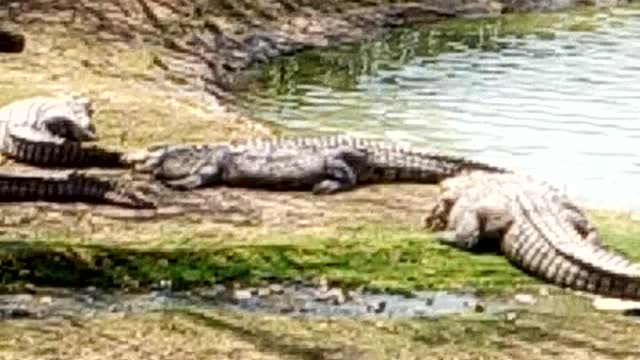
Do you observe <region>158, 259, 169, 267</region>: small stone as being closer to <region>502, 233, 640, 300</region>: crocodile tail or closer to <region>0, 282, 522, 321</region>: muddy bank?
<region>0, 282, 522, 321</region>: muddy bank

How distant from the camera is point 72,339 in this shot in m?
5.52

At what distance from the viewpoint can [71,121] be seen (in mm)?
9844

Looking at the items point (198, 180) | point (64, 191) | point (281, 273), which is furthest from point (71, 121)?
point (281, 273)

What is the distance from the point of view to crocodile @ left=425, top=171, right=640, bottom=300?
21.7 ft

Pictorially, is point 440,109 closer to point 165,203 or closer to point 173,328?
point 165,203

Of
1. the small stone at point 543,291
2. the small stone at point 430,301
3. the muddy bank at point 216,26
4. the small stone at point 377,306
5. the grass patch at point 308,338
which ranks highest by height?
the grass patch at point 308,338

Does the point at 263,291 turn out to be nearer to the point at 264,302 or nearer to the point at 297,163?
the point at 264,302

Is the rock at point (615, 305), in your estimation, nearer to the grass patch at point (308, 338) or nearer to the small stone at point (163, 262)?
the grass patch at point (308, 338)

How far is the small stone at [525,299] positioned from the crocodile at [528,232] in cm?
24

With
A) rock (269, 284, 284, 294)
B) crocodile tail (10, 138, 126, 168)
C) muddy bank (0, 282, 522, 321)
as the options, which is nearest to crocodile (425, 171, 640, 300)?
muddy bank (0, 282, 522, 321)

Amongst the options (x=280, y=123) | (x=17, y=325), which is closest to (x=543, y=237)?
(x=17, y=325)

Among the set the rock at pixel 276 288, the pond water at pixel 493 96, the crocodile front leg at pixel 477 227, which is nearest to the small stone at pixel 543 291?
the crocodile front leg at pixel 477 227

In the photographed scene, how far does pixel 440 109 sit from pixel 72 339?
8045mm

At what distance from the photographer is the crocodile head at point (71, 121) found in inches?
387
